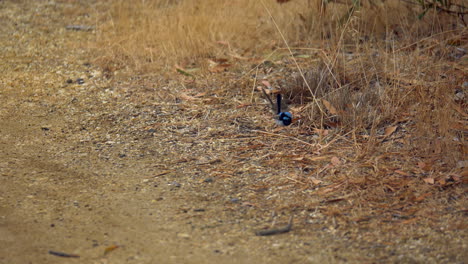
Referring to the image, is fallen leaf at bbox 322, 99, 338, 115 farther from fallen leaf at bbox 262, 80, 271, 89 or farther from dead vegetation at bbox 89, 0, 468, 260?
fallen leaf at bbox 262, 80, 271, 89

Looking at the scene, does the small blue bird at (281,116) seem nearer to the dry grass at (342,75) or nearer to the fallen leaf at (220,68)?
the dry grass at (342,75)

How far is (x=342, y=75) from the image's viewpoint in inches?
153

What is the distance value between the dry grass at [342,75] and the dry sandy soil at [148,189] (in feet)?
0.59

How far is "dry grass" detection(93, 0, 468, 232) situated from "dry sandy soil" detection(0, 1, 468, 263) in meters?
0.18

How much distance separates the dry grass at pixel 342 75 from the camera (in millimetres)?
2896

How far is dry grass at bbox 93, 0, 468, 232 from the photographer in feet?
9.50

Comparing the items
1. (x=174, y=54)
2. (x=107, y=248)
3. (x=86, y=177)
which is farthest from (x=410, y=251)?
(x=174, y=54)

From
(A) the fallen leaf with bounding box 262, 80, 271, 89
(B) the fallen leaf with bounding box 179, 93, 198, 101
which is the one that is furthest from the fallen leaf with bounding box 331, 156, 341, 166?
(B) the fallen leaf with bounding box 179, 93, 198, 101

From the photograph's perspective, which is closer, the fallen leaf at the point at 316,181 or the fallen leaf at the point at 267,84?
the fallen leaf at the point at 316,181

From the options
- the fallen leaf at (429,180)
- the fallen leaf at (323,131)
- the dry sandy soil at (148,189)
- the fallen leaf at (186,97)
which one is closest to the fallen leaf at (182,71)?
the dry sandy soil at (148,189)

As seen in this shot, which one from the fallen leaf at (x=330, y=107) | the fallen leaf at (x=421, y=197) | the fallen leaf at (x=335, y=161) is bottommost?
the fallen leaf at (x=335, y=161)

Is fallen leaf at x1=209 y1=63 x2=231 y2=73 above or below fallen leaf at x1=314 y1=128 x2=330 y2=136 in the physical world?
above

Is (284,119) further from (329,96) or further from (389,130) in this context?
(389,130)

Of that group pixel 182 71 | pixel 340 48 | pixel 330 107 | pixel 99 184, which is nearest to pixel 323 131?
pixel 330 107
